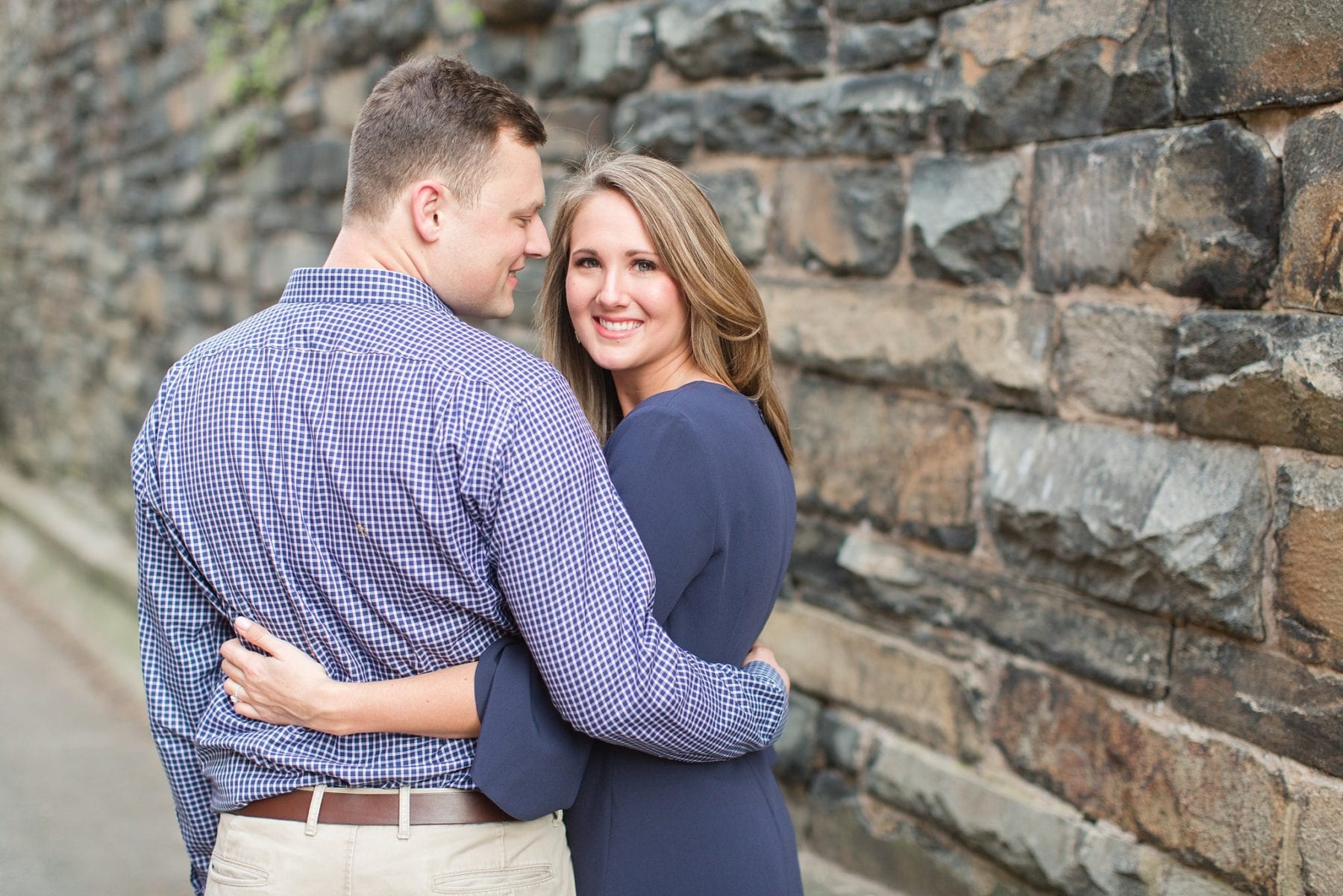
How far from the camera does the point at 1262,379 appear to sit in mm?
2025

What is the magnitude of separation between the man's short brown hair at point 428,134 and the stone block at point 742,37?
4.39 ft

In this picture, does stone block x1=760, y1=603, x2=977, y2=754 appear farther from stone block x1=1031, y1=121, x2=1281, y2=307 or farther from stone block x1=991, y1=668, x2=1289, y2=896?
stone block x1=1031, y1=121, x2=1281, y2=307

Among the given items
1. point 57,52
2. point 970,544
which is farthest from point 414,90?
point 57,52

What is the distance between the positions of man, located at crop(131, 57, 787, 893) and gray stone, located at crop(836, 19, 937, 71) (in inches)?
48.3

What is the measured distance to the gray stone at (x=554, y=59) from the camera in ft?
11.8

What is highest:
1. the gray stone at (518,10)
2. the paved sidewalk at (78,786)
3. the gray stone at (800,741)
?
the gray stone at (518,10)

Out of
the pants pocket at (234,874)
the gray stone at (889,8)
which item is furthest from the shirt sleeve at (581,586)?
the gray stone at (889,8)

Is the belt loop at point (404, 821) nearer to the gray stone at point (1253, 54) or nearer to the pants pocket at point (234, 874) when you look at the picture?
the pants pocket at point (234, 874)

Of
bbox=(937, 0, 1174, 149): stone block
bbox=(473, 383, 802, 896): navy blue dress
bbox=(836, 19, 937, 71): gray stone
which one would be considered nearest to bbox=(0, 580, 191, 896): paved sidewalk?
bbox=(473, 383, 802, 896): navy blue dress

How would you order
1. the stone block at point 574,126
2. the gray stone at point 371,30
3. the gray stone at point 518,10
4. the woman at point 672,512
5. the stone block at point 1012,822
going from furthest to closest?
the gray stone at point 371,30, the gray stone at point 518,10, the stone block at point 574,126, the stone block at point 1012,822, the woman at point 672,512

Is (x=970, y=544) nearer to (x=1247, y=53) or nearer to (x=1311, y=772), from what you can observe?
(x=1311, y=772)

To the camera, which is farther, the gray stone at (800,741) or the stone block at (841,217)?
the gray stone at (800,741)

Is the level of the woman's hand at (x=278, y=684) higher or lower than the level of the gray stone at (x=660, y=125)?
lower

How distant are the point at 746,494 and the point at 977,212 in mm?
1090
